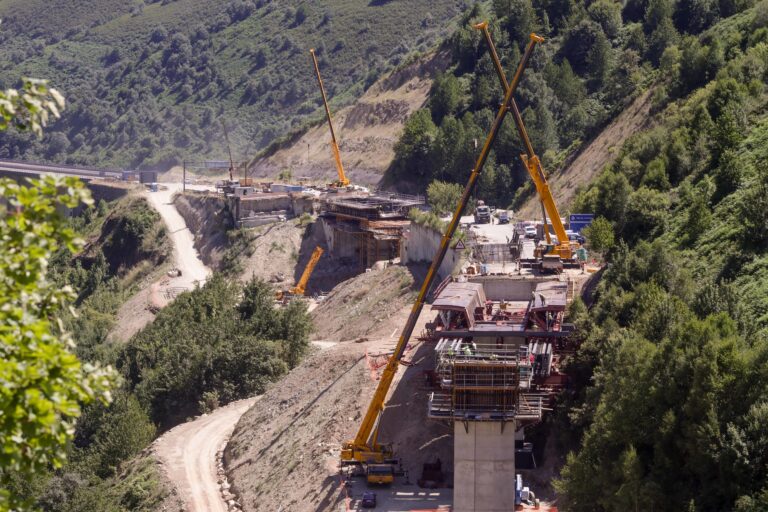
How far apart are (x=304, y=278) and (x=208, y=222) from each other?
25.0m

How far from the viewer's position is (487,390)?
38969 millimetres

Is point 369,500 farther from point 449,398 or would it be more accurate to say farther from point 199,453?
point 199,453

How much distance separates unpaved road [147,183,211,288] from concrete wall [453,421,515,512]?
56.4 meters

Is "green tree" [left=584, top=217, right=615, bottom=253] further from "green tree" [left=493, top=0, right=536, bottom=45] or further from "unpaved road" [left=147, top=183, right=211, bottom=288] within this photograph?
"green tree" [left=493, top=0, right=536, bottom=45]

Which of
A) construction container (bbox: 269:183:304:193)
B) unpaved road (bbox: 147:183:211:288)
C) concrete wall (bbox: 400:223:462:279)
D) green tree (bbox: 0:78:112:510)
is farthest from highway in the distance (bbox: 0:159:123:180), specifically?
green tree (bbox: 0:78:112:510)

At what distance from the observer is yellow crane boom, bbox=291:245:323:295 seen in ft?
283

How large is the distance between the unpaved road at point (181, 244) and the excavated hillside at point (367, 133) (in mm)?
13140

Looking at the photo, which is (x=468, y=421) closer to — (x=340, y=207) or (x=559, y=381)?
(x=559, y=381)

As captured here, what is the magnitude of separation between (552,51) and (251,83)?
91.9 m

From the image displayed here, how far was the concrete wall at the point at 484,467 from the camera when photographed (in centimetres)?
3753

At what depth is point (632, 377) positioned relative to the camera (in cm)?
3441

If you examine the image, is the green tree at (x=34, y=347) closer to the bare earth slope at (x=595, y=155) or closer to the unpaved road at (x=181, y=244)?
the bare earth slope at (x=595, y=155)

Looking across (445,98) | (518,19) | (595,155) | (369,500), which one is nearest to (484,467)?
(369,500)

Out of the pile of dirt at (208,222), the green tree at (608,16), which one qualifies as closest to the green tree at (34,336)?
the pile of dirt at (208,222)
